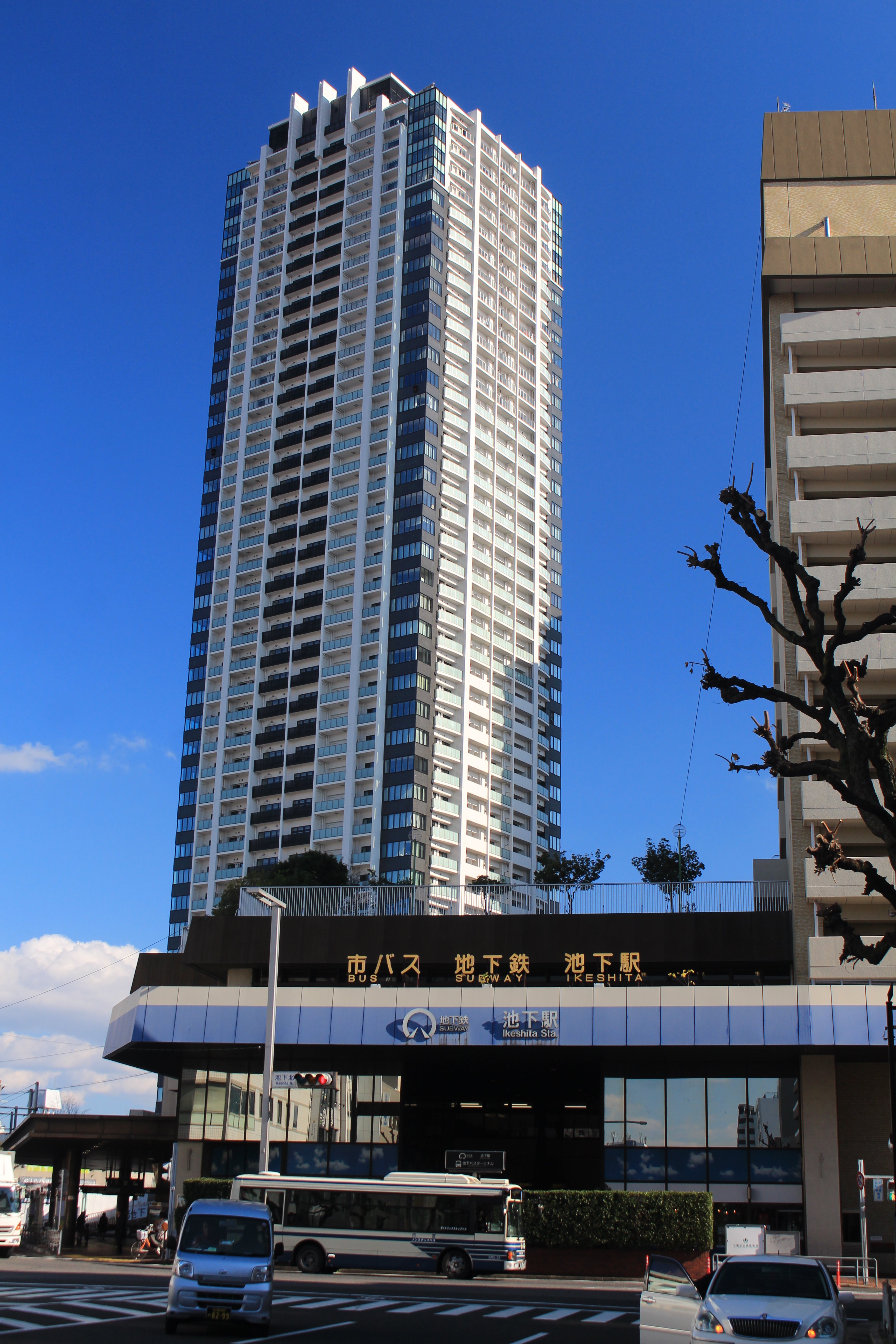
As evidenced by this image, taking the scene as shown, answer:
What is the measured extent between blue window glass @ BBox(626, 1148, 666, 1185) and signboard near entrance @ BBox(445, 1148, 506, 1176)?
4968mm

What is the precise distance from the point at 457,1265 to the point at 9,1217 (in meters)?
14.3

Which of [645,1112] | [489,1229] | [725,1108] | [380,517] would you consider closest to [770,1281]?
[489,1229]

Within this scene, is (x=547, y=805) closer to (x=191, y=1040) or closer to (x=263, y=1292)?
(x=191, y=1040)

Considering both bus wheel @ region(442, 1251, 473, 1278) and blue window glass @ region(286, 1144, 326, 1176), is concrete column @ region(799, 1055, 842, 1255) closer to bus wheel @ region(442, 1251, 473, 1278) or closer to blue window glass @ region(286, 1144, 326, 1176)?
bus wheel @ region(442, 1251, 473, 1278)

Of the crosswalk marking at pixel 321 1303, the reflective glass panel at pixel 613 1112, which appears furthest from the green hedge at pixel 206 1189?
the crosswalk marking at pixel 321 1303

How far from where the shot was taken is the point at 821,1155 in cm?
4244

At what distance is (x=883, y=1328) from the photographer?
20.2 metres

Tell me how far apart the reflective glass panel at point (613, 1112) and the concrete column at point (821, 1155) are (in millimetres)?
6419

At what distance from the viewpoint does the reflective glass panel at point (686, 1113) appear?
44.7 meters

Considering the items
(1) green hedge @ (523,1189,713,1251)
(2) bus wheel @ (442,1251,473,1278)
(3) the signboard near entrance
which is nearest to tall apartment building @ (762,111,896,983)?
(1) green hedge @ (523,1189,713,1251)

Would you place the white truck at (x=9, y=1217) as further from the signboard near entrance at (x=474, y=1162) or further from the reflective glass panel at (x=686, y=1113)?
the reflective glass panel at (x=686, y=1113)

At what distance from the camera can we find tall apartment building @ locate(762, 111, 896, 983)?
48.8 meters

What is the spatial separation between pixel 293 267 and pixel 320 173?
11.3 m

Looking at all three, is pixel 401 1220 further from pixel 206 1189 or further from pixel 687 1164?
pixel 687 1164
